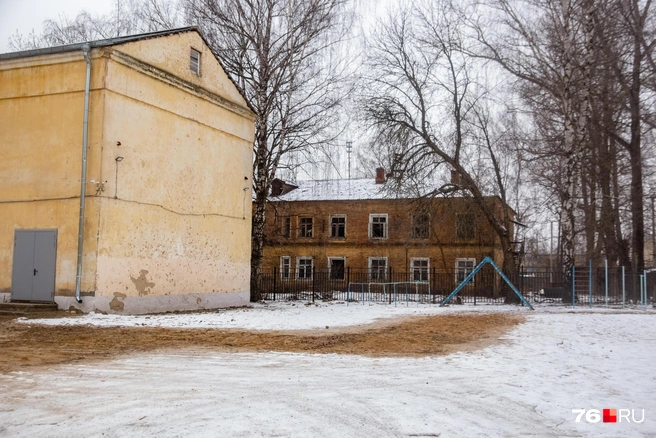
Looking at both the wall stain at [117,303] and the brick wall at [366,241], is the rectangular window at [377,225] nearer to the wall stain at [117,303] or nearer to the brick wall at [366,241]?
the brick wall at [366,241]

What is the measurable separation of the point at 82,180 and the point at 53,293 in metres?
3.28

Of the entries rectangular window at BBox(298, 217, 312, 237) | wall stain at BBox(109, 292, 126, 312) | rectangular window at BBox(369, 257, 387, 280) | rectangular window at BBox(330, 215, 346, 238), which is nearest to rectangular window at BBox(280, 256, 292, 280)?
rectangular window at BBox(298, 217, 312, 237)

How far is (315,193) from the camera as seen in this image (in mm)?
41250

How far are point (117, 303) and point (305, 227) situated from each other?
24.7 m

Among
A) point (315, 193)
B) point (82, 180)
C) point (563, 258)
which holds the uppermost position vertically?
point (315, 193)

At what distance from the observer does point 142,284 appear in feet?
58.0

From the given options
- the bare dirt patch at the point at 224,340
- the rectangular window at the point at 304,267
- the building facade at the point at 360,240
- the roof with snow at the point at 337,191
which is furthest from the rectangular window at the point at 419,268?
the bare dirt patch at the point at 224,340

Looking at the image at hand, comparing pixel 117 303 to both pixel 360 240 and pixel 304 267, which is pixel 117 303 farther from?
pixel 360 240

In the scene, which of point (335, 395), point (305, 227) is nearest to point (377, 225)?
point (305, 227)

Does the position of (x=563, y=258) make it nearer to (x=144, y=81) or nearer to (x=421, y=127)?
(x=421, y=127)

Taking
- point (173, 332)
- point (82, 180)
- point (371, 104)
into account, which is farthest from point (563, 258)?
point (82, 180)

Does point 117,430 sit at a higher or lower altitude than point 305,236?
lower

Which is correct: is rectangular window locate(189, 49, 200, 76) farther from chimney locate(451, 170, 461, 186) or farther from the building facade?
the building facade

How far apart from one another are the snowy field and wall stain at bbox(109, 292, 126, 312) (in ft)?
24.1
